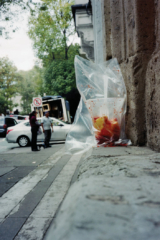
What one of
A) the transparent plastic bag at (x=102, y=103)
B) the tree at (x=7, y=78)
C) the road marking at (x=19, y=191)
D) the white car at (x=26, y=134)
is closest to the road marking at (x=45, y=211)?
the road marking at (x=19, y=191)

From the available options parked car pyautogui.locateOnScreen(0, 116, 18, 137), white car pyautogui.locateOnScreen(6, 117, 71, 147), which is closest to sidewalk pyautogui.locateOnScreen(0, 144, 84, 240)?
white car pyautogui.locateOnScreen(6, 117, 71, 147)

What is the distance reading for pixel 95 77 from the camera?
202 cm

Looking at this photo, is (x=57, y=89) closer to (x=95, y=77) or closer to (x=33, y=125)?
(x=33, y=125)

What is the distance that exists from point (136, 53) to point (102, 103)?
1.75ft

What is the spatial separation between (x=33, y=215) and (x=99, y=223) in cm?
268

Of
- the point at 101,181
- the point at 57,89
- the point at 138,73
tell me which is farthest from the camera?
the point at 57,89

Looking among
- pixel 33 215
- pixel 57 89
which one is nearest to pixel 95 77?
pixel 33 215

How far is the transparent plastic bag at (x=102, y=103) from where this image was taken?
6.36ft

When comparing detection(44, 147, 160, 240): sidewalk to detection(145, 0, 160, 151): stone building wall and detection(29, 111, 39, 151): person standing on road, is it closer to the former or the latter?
detection(145, 0, 160, 151): stone building wall

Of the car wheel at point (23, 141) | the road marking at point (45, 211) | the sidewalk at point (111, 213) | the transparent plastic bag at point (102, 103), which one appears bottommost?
the car wheel at point (23, 141)

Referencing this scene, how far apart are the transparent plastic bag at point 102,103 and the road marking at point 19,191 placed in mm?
1705

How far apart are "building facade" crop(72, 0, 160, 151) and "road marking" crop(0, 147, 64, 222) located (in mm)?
2169

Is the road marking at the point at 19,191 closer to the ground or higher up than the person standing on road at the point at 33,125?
closer to the ground

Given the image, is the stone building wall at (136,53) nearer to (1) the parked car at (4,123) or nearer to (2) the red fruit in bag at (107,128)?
(2) the red fruit in bag at (107,128)
